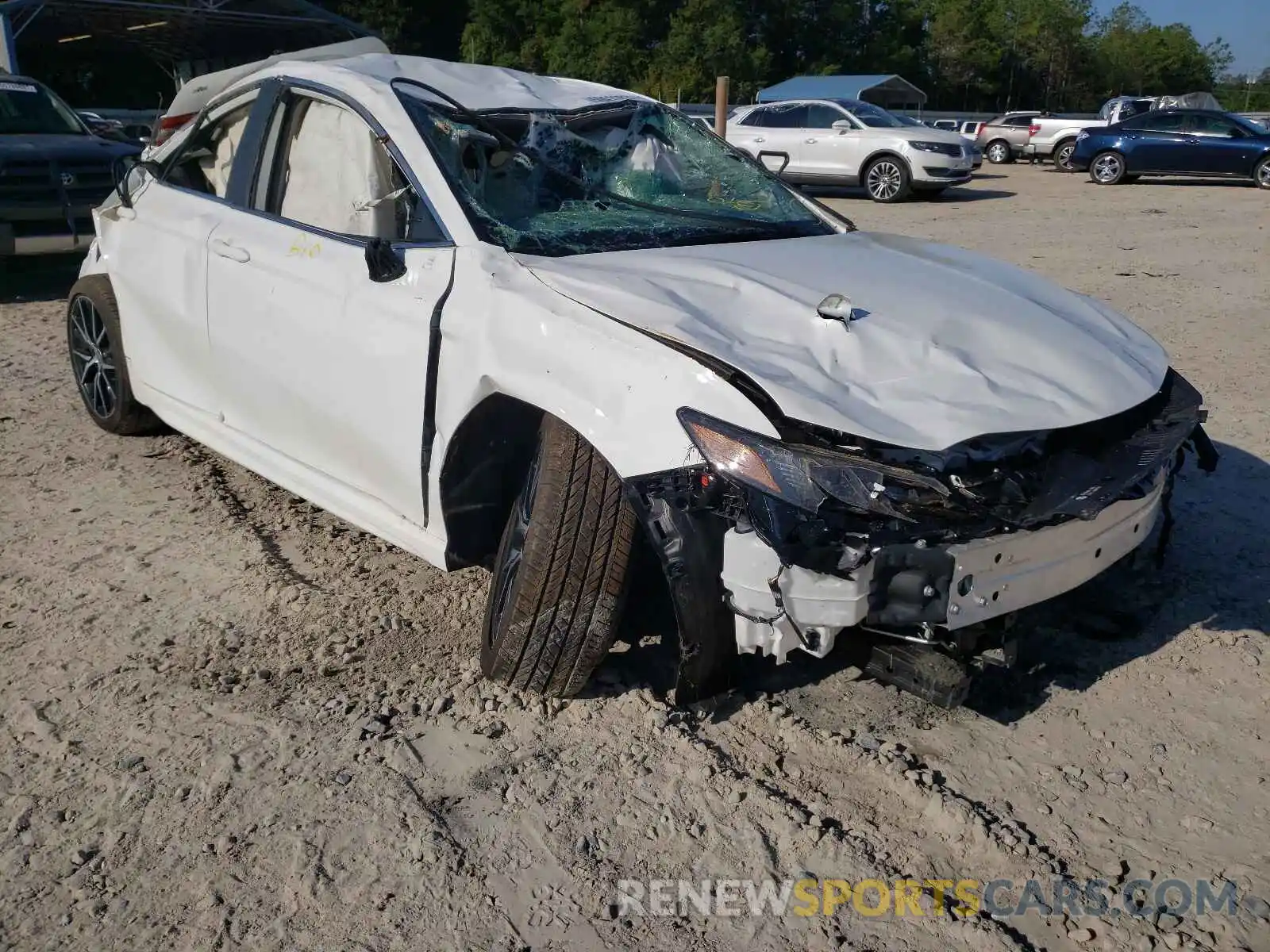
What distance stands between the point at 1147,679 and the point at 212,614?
2.94m

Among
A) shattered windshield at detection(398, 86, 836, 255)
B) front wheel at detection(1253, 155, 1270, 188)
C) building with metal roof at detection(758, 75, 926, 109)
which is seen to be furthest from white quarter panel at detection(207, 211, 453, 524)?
building with metal roof at detection(758, 75, 926, 109)

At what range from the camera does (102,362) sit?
16.6 feet

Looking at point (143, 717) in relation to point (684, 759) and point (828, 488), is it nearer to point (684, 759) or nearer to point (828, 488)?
point (684, 759)

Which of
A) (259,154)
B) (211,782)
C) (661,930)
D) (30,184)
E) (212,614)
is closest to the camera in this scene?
(661,930)

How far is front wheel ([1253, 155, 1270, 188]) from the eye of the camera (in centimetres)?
2033

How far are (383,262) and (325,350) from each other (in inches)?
15.6

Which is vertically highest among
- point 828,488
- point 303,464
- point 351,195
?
point 351,195

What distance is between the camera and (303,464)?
3758mm

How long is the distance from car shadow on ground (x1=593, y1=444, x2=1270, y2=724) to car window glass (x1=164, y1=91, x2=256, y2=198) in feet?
8.20

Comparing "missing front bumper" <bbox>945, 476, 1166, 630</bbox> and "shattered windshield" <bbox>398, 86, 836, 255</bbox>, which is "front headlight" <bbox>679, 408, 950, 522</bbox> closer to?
"missing front bumper" <bbox>945, 476, 1166, 630</bbox>

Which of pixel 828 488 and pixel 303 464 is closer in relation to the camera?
pixel 828 488

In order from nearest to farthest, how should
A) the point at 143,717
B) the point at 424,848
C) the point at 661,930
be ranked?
the point at 661,930, the point at 424,848, the point at 143,717

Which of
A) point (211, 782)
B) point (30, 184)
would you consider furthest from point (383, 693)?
point (30, 184)

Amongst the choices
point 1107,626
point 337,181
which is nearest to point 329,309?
point 337,181
